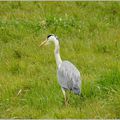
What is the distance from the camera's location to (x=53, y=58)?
9.48 metres

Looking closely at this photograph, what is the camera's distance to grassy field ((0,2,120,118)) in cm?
710

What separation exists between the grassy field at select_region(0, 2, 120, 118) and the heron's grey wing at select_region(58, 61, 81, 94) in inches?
10.2

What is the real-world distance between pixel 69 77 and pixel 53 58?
2355 mm

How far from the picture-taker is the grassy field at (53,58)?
23.3 feet

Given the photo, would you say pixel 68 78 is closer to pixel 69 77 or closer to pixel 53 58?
pixel 69 77

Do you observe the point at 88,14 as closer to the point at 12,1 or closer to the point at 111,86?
the point at 12,1

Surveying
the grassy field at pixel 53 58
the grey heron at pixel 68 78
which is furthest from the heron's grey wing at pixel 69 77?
the grassy field at pixel 53 58

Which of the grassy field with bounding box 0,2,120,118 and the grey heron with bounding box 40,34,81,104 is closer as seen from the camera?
the grey heron with bounding box 40,34,81,104

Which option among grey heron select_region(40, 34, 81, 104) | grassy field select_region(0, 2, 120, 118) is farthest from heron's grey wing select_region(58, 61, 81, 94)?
grassy field select_region(0, 2, 120, 118)

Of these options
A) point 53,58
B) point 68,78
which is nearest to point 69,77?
point 68,78

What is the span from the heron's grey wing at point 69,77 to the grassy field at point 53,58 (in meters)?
0.26

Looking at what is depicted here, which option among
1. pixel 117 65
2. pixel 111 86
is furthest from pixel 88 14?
pixel 111 86

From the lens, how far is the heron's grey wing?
22.9 ft

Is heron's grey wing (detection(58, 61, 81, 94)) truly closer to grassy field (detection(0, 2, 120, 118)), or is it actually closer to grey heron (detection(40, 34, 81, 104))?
grey heron (detection(40, 34, 81, 104))
